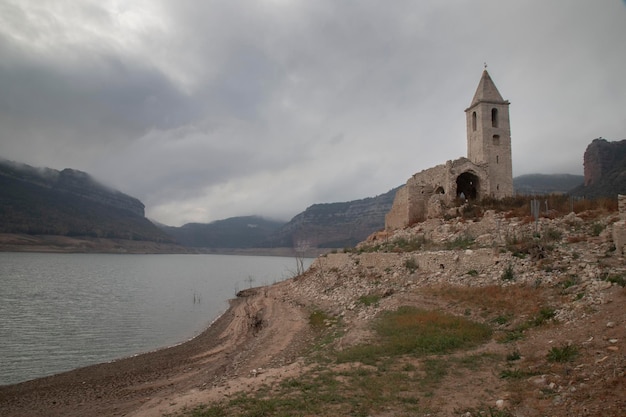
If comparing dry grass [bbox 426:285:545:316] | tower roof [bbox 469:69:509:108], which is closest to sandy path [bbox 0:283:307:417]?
dry grass [bbox 426:285:545:316]

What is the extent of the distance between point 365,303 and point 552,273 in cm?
880

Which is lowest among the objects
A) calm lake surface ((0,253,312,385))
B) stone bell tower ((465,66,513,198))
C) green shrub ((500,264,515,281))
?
calm lake surface ((0,253,312,385))

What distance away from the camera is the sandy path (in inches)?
506

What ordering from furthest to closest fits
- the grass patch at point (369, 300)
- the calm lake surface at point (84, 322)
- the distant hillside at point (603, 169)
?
1. the distant hillside at point (603, 169)
2. the calm lake surface at point (84, 322)
3. the grass patch at point (369, 300)

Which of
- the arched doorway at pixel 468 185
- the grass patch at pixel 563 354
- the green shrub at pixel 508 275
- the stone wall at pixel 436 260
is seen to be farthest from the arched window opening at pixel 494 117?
the grass patch at pixel 563 354

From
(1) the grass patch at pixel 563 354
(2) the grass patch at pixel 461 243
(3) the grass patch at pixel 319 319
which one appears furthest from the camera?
(2) the grass patch at pixel 461 243

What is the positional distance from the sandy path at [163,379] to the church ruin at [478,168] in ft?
48.0

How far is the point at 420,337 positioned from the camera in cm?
1326

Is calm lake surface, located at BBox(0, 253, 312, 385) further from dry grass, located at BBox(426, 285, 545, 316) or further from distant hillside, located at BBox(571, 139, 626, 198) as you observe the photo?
distant hillside, located at BBox(571, 139, 626, 198)

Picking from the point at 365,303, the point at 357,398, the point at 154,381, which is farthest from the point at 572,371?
the point at 154,381

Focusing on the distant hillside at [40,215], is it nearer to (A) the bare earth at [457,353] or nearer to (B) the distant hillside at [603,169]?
(A) the bare earth at [457,353]

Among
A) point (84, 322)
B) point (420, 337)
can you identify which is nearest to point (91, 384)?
point (420, 337)

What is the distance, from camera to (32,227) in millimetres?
150625

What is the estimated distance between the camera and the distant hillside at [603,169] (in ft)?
147
